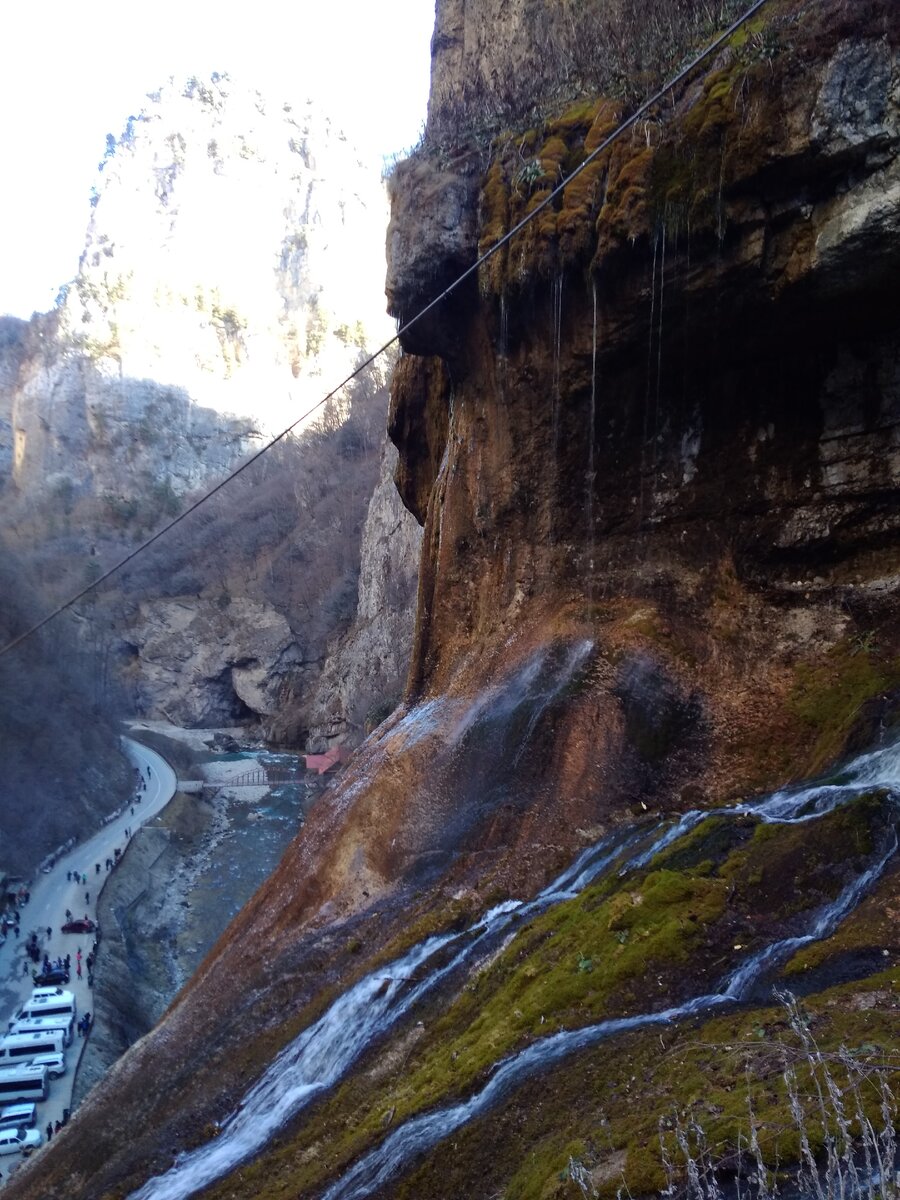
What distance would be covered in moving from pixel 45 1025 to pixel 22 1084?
83.7 inches

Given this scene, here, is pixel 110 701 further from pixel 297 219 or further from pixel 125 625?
pixel 297 219

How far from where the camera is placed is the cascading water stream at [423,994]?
5.12 m

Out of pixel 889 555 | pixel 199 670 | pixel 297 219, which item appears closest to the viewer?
pixel 889 555

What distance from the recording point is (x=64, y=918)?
26422 mm

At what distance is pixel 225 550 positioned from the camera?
231 feet

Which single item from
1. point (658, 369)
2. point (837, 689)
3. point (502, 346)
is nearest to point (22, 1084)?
point (502, 346)

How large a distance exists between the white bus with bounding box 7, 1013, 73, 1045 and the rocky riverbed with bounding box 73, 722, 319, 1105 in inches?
22.8

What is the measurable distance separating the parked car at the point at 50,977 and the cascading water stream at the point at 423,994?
58.1 feet

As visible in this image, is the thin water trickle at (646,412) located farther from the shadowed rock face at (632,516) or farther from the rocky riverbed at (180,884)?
the rocky riverbed at (180,884)

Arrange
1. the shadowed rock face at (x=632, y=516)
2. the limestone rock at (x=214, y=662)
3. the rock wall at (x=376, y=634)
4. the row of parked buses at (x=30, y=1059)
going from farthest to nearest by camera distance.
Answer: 1. the limestone rock at (x=214, y=662)
2. the rock wall at (x=376, y=634)
3. the row of parked buses at (x=30, y=1059)
4. the shadowed rock face at (x=632, y=516)

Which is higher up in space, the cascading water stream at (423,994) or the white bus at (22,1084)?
the cascading water stream at (423,994)

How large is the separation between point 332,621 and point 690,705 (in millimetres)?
50275

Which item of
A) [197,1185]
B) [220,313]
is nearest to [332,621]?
[220,313]

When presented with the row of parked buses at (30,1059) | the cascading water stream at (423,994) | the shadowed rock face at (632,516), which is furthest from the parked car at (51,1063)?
the cascading water stream at (423,994)
